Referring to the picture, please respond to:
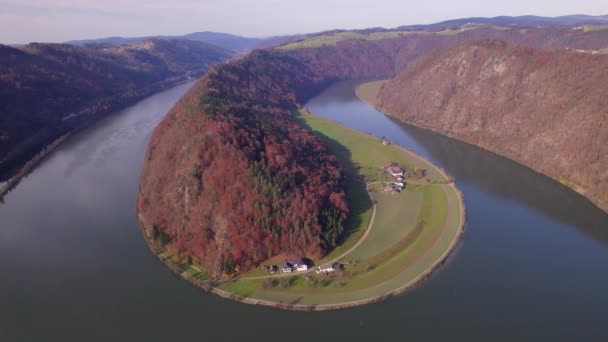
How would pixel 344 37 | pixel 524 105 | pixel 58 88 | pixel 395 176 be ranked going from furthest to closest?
1. pixel 344 37
2. pixel 58 88
3. pixel 524 105
4. pixel 395 176

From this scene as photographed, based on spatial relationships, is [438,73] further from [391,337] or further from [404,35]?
[404,35]

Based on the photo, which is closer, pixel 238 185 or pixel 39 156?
pixel 238 185

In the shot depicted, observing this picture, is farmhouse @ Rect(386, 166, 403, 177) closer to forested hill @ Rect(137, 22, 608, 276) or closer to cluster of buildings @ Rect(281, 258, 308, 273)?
forested hill @ Rect(137, 22, 608, 276)

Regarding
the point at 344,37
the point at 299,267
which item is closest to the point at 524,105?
the point at 299,267

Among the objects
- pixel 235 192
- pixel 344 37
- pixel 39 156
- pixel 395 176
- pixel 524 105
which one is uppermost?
pixel 344 37

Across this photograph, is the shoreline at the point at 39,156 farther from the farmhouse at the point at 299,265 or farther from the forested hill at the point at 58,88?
the farmhouse at the point at 299,265

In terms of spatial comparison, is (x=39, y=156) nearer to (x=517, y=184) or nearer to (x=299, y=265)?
(x=299, y=265)
